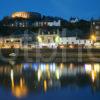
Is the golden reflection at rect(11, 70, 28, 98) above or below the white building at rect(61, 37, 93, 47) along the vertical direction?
below

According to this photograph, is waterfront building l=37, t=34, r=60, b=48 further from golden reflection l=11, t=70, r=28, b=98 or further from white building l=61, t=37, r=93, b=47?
golden reflection l=11, t=70, r=28, b=98

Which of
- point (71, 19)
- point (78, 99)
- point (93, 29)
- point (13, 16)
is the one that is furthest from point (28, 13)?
point (78, 99)

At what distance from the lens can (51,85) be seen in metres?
18.5

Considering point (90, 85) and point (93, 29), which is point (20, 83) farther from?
point (93, 29)

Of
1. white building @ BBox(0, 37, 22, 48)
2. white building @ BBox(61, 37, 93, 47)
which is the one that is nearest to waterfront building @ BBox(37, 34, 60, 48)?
white building @ BBox(61, 37, 93, 47)

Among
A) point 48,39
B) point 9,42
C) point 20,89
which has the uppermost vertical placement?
point 48,39

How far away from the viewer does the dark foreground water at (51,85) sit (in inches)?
627

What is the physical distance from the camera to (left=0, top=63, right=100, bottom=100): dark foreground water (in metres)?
15.9

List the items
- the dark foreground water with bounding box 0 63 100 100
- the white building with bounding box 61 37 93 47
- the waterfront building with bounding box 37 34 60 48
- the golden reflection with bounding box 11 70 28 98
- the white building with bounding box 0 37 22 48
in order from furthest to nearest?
the waterfront building with bounding box 37 34 60 48, the white building with bounding box 61 37 93 47, the white building with bounding box 0 37 22 48, the golden reflection with bounding box 11 70 28 98, the dark foreground water with bounding box 0 63 100 100

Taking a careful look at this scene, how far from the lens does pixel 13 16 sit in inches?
4931

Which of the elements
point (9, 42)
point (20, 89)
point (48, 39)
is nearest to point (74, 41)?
point (48, 39)

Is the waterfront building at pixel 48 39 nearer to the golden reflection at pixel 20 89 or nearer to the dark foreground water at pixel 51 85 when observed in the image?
the dark foreground water at pixel 51 85

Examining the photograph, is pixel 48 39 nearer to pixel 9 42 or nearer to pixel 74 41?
pixel 74 41

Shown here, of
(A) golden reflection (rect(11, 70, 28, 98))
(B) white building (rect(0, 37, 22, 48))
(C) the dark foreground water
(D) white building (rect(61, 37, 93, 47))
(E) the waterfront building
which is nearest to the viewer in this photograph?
(C) the dark foreground water
